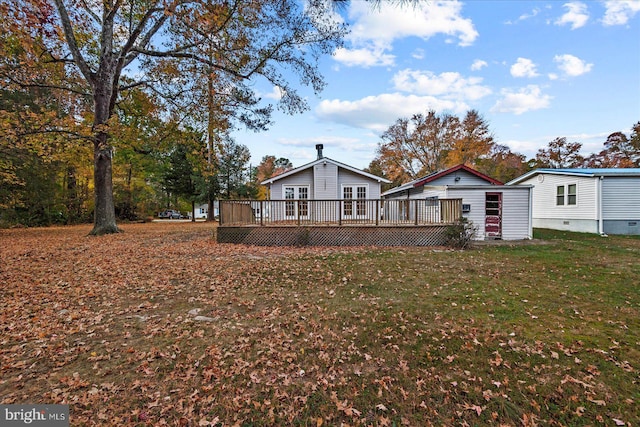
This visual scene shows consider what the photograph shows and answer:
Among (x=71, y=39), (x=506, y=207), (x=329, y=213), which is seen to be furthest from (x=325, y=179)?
(x=71, y=39)

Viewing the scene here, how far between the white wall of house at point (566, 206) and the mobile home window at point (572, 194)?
0.10 m

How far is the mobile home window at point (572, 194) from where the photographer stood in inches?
588

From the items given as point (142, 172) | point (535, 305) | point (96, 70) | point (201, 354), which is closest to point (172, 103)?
point (96, 70)

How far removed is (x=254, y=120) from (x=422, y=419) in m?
14.4

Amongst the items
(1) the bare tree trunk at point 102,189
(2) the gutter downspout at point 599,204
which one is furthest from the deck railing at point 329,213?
(2) the gutter downspout at point 599,204

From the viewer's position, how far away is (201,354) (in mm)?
3219

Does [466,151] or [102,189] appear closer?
[102,189]

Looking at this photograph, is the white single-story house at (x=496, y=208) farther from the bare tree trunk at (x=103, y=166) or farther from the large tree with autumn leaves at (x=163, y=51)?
the bare tree trunk at (x=103, y=166)

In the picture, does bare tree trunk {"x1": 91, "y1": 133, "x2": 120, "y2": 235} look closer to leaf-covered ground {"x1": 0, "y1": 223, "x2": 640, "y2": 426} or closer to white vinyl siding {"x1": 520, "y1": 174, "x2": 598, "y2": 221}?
leaf-covered ground {"x1": 0, "y1": 223, "x2": 640, "y2": 426}

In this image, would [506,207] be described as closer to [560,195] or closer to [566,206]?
[566,206]

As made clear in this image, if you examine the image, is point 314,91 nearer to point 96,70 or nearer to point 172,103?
point 172,103

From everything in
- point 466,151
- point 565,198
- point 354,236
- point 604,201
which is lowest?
point 354,236

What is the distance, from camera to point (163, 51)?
41.5ft

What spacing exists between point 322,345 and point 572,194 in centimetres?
1798
